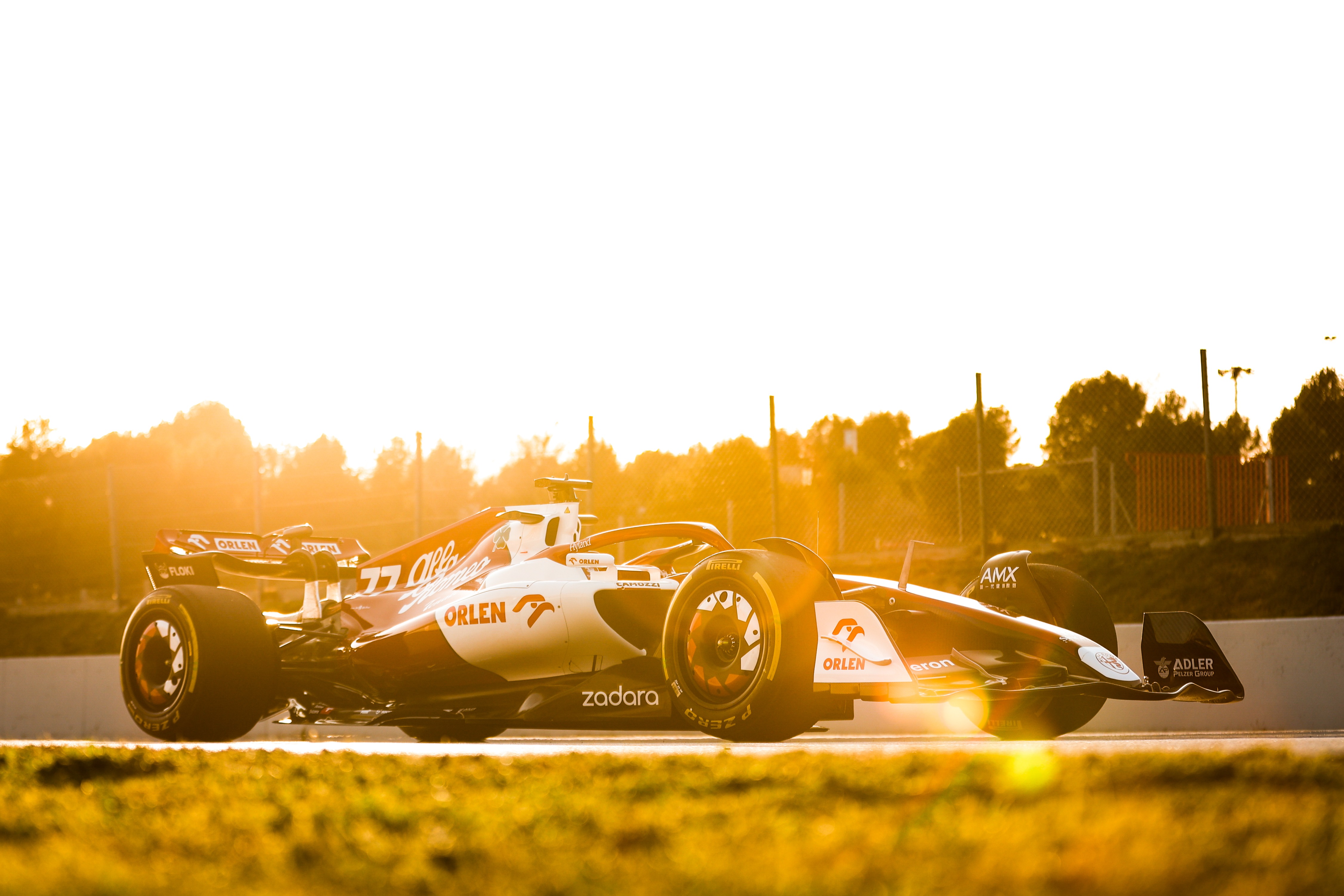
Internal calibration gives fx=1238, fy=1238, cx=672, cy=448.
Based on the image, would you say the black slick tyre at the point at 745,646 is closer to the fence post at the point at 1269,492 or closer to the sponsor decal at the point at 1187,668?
the sponsor decal at the point at 1187,668

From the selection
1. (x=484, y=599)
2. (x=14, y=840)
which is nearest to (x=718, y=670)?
(x=484, y=599)

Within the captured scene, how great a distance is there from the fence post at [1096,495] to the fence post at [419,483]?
733cm

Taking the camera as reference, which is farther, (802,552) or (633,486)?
(633,486)

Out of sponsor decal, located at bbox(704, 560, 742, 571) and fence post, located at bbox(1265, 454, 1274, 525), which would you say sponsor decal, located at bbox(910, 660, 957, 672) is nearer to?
sponsor decal, located at bbox(704, 560, 742, 571)

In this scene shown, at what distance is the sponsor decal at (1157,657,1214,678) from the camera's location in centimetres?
561

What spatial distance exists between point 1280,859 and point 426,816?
152 centimetres

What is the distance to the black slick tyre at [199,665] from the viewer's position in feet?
20.9

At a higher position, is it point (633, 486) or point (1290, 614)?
point (633, 486)

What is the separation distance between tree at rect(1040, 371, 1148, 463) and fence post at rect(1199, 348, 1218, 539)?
1.07 metres

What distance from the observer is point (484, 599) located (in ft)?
19.8

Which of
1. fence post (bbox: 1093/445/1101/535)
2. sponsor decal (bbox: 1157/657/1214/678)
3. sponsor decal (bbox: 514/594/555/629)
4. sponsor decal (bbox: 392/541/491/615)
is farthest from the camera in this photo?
fence post (bbox: 1093/445/1101/535)

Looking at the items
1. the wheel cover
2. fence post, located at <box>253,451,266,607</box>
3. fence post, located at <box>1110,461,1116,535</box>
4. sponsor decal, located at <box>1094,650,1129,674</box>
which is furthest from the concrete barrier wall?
fence post, located at <box>253,451,266,607</box>

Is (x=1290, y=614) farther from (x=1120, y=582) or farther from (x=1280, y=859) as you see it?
(x=1280, y=859)

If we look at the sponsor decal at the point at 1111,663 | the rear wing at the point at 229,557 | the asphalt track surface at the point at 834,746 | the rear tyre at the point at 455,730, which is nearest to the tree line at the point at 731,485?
the rear wing at the point at 229,557
